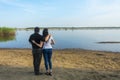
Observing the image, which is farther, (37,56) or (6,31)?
(6,31)

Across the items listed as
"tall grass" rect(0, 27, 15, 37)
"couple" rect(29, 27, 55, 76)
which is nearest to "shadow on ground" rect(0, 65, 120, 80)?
"couple" rect(29, 27, 55, 76)

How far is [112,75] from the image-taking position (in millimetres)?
11641

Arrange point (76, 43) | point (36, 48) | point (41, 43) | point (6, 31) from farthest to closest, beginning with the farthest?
point (6, 31), point (76, 43), point (36, 48), point (41, 43)

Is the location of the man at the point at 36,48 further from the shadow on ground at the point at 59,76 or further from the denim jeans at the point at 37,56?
the shadow on ground at the point at 59,76

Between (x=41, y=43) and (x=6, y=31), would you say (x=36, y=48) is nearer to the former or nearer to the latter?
(x=41, y=43)

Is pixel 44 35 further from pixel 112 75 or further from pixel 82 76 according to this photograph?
pixel 112 75

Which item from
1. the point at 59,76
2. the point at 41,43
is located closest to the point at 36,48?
the point at 41,43

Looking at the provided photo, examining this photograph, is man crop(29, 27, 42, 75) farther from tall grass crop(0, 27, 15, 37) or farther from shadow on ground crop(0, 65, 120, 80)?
tall grass crop(0, 27, 15, 37)

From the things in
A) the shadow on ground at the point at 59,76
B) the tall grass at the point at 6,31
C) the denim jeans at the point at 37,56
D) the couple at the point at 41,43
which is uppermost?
the couple at the point at 41,43

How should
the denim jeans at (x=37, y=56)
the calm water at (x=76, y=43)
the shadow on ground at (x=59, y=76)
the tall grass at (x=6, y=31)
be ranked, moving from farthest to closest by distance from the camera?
the tall grass at (x=6, y=31)
the calm water at (x=76, y=43)
the denim jeans at (x=37, y=56)
the shadow on ground at (x=59, y=76)

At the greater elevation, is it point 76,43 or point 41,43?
point 41,43

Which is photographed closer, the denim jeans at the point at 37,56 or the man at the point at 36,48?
the man at the point at 36,48

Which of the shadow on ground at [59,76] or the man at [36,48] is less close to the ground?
the man at [36,48]

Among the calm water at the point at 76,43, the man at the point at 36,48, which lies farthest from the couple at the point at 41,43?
the calm water at the point at 76,43
